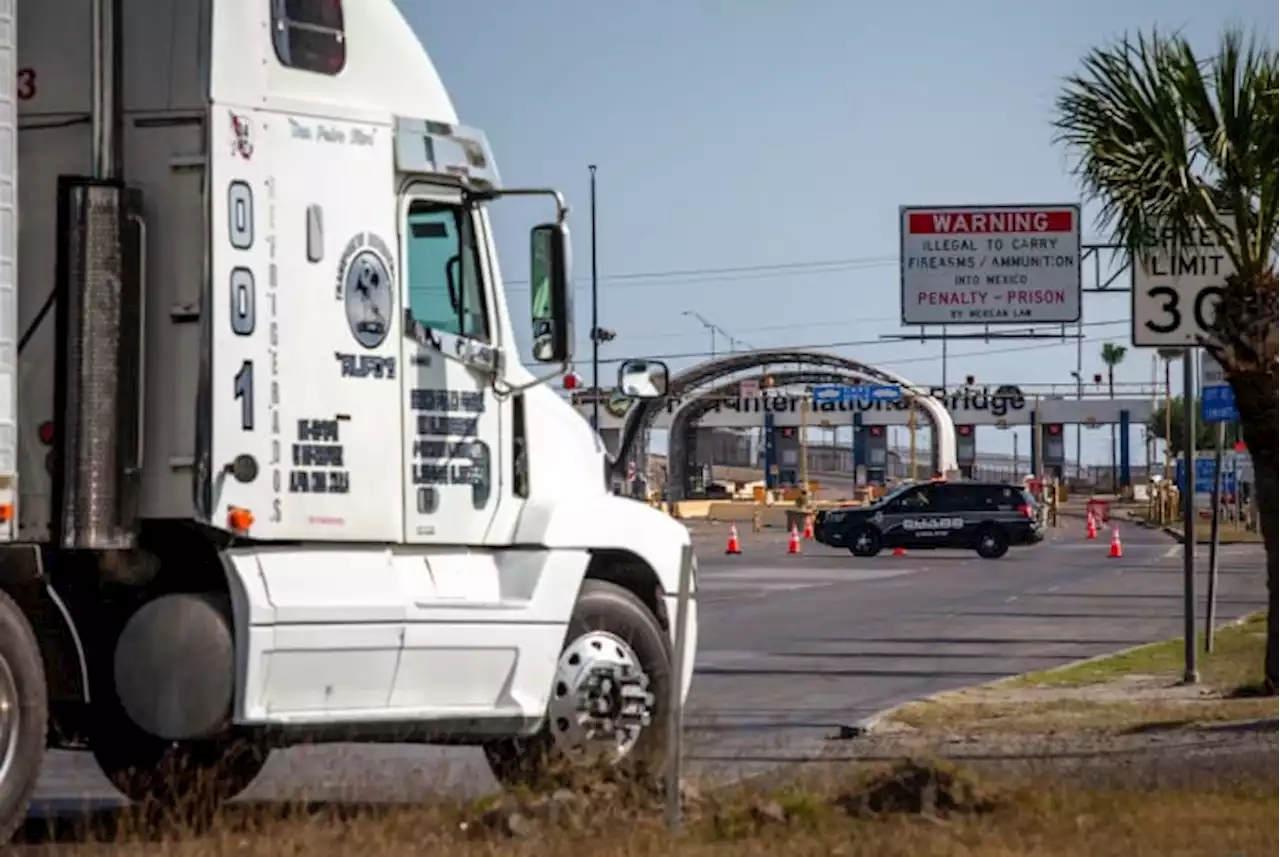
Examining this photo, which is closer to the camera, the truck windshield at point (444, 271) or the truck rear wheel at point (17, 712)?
the truck rear wheel at point (17, 712)

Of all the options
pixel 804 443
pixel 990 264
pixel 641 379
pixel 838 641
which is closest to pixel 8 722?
pixel 641 379

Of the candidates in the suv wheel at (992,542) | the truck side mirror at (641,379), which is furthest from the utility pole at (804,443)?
the truck side mirror at (641,379)

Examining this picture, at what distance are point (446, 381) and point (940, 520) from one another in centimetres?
4466

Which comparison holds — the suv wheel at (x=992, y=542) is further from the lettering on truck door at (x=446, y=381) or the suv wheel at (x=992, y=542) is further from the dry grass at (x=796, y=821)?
the lettering on truck door at (x=446, y=381)

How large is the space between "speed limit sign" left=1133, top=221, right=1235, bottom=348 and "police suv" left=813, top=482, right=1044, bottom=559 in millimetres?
37389

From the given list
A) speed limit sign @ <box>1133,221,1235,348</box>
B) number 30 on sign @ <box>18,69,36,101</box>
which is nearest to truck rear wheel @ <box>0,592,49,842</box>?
number 30 on sign @ <box>18,69,36,101</box>

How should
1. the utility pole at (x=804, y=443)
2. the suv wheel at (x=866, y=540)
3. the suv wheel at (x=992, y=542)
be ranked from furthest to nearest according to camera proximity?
the utility pole at (x=804, y=443) → the suv wheel at (x=866, y=540) → the suv wheel at (x=992, y=542)

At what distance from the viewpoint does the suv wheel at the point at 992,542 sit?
5334 centimetres

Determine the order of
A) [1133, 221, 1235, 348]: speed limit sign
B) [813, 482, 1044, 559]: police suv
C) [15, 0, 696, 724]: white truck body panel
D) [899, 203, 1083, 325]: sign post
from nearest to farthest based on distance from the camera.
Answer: [15, 0, 696, 724]: white truck body panel
[1133, 221, 1235, 348]: speed limit sign
[899, 203, 1083, 325]: sign post
[813, 482, 1044, 559]: police suv

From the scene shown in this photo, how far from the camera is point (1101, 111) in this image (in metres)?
16.0

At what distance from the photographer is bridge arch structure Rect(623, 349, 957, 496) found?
80.1 metres

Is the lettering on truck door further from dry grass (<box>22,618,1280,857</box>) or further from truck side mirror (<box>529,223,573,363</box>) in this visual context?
dry grass (<box>22,618,1280,857</box>)

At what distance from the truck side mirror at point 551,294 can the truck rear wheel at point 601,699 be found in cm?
114

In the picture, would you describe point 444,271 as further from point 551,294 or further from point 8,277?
point 8,277
